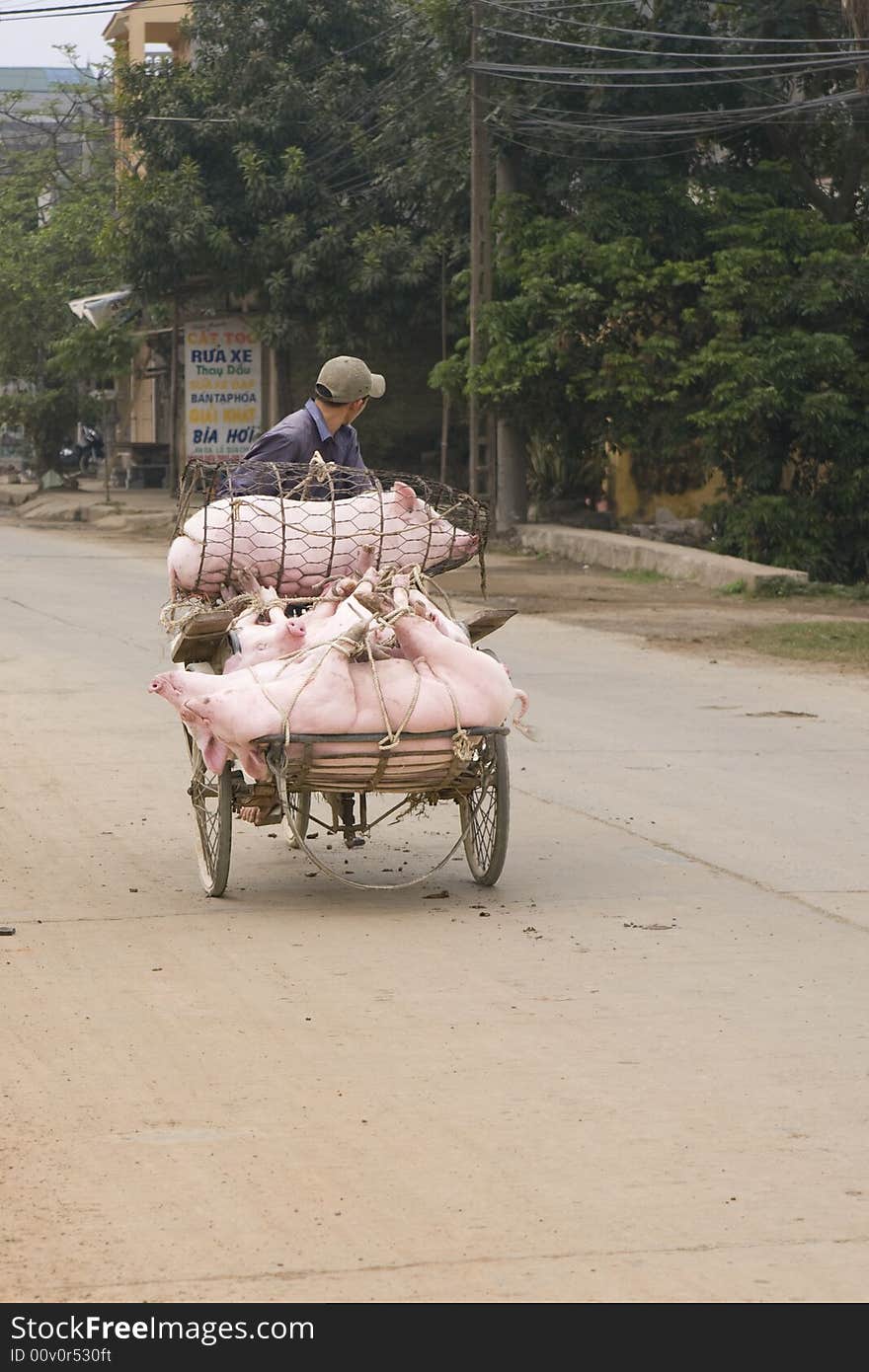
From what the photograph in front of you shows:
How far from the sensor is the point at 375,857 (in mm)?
8266

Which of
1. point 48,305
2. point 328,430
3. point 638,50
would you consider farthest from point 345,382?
point 48,305

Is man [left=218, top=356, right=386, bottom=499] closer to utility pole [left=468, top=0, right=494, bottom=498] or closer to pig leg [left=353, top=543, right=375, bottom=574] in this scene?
pig leg [left=353, top=543, right=375, bottom=574]

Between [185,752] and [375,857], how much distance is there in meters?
2.83

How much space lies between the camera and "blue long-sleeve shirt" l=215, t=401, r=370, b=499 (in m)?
7.74

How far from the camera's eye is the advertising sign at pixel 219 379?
120ft

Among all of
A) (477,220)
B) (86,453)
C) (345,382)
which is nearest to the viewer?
(345,382)

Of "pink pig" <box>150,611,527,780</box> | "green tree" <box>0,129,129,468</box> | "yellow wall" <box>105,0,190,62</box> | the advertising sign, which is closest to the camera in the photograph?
"pink pig" <box>150,611,527,780</box>

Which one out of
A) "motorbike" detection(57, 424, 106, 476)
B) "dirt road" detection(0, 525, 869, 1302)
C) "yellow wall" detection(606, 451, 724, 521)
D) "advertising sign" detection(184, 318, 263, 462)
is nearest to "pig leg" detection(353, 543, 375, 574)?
"dirt road" detection(0, 525, 869, 1302)

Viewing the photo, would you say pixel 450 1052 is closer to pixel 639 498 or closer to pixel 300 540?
pixel 300 540

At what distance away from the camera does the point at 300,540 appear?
24.8ft

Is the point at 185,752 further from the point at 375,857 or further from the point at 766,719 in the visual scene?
the point at 766,719

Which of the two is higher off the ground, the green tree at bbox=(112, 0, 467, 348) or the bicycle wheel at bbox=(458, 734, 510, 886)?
the green tree at bbox=(112, 0, 467, 348)

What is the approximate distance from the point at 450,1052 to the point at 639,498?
25.2 m

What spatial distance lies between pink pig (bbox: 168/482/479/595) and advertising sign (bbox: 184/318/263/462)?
2937cm
